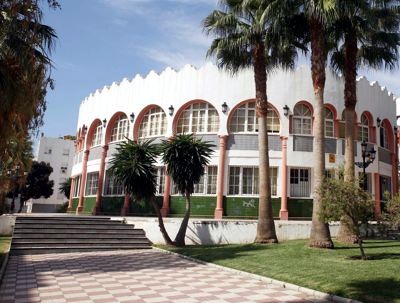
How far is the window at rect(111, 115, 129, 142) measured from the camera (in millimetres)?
29531

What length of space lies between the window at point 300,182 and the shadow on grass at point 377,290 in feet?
48.4

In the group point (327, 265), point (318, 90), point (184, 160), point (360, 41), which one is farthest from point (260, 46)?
point (327, 265)

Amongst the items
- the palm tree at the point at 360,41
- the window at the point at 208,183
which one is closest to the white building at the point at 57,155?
the window at the point at 208,183

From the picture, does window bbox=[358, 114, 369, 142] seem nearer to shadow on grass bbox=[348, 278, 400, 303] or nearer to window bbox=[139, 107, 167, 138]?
window bbox=[139, 107, 167, 138]

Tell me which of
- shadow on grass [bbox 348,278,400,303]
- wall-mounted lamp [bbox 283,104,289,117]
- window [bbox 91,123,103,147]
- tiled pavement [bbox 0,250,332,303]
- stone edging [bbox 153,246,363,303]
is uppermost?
wall-mounted lamp [bbox 283,104,289,117]

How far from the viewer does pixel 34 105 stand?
10461mm

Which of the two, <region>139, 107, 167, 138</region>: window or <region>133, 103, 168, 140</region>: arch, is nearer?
<region>139, 107, 167, 138</region>: window

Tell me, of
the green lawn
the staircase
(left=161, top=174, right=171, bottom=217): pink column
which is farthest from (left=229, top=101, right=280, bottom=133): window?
the green lawn

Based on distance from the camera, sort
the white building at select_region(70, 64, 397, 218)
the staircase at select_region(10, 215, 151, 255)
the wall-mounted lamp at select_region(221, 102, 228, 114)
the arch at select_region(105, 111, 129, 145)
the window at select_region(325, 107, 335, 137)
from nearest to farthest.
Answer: the staircase at select_region(10, 215, 151, 255), the white building at select_region(70, 64, 397, 218), the wall-mounted lamp at select_region(221, 102, 228, 114), the window at select_region(325, 107, 335, 137), the arch at select_region(105, 111, 129, 145)

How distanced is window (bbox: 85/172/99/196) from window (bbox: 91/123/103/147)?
2452 millimetres

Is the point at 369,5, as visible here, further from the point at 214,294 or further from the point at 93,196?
the point at 93,196

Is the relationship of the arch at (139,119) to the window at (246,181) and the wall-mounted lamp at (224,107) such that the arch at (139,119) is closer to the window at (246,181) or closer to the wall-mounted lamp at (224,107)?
the wall-mounted lamp at (224,107)

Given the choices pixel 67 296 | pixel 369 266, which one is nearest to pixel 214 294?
pixel 67 296

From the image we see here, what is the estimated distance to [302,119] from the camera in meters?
25.9
